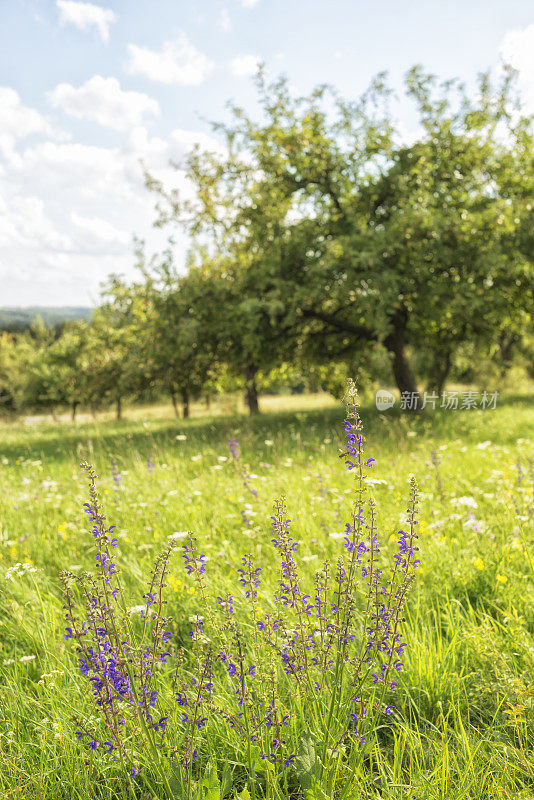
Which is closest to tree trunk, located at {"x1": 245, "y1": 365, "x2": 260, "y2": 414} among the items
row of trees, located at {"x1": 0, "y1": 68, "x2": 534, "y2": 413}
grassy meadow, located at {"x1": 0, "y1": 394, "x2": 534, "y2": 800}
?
row of trees, located at {"x1": 0, "y1": 68, "x2": 534, "y2": 413}

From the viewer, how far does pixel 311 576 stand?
3.56 meters

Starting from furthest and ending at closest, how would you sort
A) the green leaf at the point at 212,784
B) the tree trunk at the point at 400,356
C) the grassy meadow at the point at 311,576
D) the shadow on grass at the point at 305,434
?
1. the tree trunk at the point at 400,356
2. the shadow on grass at the point at 305,434
3. the grassy meadow at the point at 311,576
4. the green leaf at the point at 212,784

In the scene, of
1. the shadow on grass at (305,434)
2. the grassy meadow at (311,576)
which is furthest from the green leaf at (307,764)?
the shadow on grass at (305,434)

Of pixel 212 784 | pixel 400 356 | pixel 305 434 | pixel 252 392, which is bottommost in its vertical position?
pixel 212 784

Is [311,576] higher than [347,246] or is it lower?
lower

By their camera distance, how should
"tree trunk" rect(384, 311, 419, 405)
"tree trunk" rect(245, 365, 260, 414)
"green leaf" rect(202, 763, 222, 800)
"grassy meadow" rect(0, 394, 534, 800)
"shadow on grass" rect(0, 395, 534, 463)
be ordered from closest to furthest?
"green leaf" rect(202, 763, 222, 800) < "grassy meadow" rect(0, 394, 534, 800) < "shadow on grass" rect(0, 395, 534, 463) < "tree trunk" rect(384, 311, 419, 405) < "tree trunk" rect(245, 365, 260, 414)

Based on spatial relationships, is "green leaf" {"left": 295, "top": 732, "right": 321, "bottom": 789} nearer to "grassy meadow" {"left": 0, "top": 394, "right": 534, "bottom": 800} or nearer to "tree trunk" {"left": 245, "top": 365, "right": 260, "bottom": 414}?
"grassy meadow" {"left": 0, "top": 394, "right": 534, "bottom": 800}

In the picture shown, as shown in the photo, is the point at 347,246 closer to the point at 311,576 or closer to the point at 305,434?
the point at 305,434

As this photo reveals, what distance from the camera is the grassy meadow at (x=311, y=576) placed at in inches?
82.2

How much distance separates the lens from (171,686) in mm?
2525

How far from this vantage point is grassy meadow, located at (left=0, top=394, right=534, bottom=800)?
82.2 inches

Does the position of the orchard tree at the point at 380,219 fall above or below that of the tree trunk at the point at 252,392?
above

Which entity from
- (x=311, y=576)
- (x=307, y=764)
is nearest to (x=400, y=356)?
(x=311, y=576)

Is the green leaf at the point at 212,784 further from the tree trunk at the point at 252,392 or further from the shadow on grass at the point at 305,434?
the tree trunk at the point at 252,392
